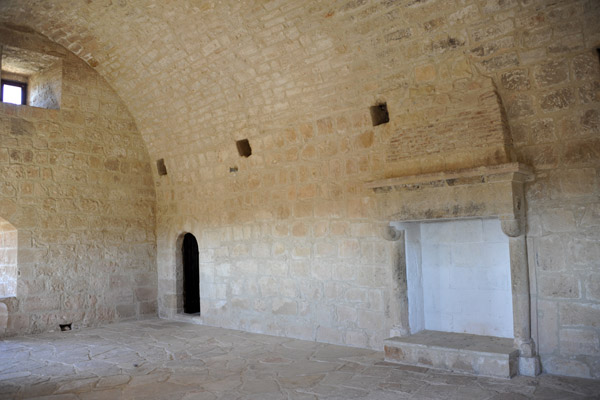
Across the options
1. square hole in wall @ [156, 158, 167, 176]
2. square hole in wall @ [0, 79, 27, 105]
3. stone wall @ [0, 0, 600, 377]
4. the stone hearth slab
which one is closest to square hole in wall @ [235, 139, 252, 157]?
stone wall @ [0, 0, 600, 377]

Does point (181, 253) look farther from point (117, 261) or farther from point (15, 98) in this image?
point (15, 98)

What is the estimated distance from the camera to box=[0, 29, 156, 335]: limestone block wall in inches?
278

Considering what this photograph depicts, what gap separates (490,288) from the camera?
5121mm

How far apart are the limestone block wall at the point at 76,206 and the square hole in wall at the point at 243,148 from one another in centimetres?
235

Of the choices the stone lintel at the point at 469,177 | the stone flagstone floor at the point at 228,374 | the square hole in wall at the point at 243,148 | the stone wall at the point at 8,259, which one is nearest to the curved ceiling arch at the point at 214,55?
the square hole in wall at the point at 243,148

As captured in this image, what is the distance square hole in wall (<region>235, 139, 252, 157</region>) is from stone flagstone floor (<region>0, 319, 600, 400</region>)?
101 inches

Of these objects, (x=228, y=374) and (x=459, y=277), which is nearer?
(x=228, y=374)

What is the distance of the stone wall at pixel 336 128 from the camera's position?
4129 mm

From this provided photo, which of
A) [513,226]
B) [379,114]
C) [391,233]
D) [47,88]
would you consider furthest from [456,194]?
[47,88]

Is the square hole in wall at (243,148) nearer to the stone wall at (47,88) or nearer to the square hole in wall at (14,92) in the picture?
the stone wall at (47,88)

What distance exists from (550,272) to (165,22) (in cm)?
512

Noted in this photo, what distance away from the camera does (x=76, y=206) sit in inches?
298

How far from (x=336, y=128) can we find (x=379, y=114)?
561mm

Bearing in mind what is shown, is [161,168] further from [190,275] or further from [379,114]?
[379,114]
